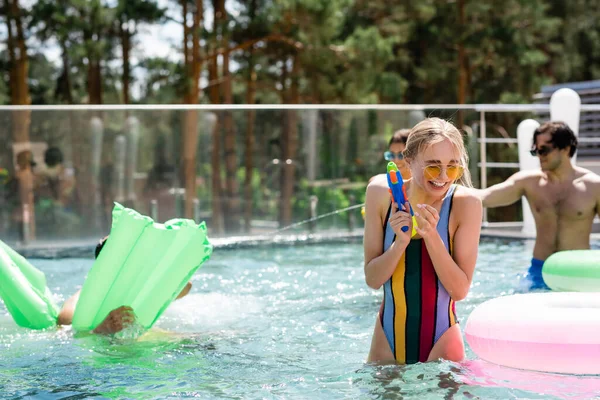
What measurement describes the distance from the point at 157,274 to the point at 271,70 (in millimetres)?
19261

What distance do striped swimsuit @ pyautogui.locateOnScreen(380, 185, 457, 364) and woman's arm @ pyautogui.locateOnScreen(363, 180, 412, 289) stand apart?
1.3 inches

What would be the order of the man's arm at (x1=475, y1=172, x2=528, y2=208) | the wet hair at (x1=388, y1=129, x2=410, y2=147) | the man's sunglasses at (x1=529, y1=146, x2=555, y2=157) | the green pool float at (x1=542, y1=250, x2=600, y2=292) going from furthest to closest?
the man's arm at (x1=475, y1=172, x2=528, y2=208)
the man's sunglasses at (x1=529, y1=146, x2=555, y2=157)
the wet hair at (x1=388, y1=129, x2=410, y2=147)
the green pool float at (x1=542, y1=250, x2=600, y2=292)

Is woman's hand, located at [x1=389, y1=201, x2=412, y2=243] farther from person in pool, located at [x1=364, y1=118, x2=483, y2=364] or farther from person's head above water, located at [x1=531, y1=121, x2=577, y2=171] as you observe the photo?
person's head above water, located at [x1=531, y1=121, x2=577, y2=171]

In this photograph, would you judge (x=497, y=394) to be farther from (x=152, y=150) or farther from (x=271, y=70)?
(x=271, y=70)

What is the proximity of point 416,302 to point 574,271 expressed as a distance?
2.43 m

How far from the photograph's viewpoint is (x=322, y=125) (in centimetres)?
1072

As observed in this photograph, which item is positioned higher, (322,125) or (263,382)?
(322,125)

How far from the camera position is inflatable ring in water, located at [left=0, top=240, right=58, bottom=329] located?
512 cm

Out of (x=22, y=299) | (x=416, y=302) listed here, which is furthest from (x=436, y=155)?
(x=22, y=299)

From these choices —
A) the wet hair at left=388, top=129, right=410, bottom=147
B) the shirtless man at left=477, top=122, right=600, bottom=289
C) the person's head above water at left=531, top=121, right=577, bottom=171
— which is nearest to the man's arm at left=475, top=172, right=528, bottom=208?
the shirtless man at left=477, top=122, right=600, bottom=289

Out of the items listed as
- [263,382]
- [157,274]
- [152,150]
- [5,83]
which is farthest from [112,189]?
[5,83]

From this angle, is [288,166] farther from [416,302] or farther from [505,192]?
[416,302]

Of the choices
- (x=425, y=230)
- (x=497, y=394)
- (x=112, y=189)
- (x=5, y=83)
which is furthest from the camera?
(x=5, y=83)

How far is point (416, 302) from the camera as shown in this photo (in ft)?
11.4
